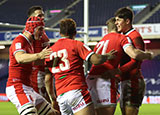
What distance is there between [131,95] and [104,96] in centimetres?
56

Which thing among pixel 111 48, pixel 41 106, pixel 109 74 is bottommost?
pixel 41 106

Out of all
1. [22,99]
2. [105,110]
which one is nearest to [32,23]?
[22,99]

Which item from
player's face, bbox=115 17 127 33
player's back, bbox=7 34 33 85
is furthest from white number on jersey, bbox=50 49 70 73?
player's face, bbox=115 17 127 33

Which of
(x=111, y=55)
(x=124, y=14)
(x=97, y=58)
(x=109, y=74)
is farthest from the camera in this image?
(x=124, y=14)

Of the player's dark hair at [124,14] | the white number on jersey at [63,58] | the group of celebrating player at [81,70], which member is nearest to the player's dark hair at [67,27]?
the group of celebrating player at [81,70]

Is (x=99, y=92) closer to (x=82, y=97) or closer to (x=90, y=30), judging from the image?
(x=82, y=97)

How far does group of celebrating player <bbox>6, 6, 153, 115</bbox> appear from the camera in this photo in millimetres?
3762

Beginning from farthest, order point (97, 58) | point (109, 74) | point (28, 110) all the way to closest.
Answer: point (28, 110)
point (109, 74)
point (97, 58)

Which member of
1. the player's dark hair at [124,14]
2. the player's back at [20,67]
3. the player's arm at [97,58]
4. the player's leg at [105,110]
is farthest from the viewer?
the player's dark hair at [124,14]

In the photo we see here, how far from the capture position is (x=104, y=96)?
3.91m

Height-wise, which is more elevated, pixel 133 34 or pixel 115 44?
pixel 133 34

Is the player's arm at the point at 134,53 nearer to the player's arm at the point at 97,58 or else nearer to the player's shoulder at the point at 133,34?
the player's arm at the point at 97,58

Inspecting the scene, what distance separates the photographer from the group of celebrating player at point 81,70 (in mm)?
3762

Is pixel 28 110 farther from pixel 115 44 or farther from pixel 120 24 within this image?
pixel 120 24
